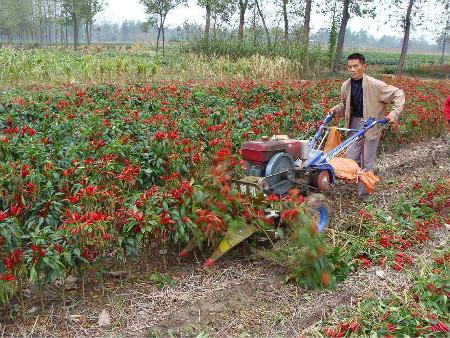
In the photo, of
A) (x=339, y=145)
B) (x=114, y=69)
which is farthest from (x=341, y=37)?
(x=339, y=145)

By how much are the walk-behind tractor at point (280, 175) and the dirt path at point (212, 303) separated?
0.26 meters

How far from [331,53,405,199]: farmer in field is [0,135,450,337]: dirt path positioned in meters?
1.75

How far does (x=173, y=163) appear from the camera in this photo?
173 inches

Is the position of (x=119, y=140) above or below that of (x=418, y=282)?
above

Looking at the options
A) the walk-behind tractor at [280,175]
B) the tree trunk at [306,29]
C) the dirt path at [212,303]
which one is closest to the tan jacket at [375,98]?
the walk-behind tractor at [280,175]

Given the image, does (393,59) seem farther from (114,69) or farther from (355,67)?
(355,67)

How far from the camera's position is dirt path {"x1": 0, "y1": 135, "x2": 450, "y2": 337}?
3070mm

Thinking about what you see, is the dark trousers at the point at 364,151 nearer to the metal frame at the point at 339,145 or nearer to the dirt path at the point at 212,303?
the metal frame at the point at 339,145

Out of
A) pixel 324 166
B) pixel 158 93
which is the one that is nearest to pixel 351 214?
pixel 324 166

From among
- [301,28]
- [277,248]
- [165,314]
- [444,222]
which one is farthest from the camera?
[301,28]

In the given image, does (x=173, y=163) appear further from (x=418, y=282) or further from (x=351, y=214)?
(x=418, y=282)

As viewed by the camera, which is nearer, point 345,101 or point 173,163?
point 173,163

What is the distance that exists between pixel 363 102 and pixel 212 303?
3312 mm

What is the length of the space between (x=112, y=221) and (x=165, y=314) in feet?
2.50
